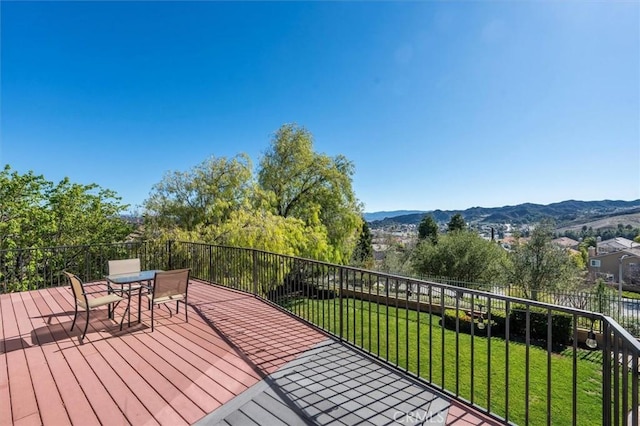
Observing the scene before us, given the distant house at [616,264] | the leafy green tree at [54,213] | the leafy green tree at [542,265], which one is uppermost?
the leafy green tree at [54,213]

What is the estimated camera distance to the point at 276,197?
15445mm

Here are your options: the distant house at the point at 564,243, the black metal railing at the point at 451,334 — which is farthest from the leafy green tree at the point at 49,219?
the distant house at the point at 564,243

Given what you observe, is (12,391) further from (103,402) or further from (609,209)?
(609,209)

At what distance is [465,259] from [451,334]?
40.6 ft

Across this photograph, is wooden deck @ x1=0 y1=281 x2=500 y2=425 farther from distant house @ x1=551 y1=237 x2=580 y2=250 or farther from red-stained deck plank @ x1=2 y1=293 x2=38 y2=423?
distant house @ x1=551 y1=237 x2=580 y2=250

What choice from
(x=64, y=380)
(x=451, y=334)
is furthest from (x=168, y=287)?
(x=451, y=334)

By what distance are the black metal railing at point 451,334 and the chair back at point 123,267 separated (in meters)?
1.72

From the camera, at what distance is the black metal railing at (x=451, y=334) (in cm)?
234

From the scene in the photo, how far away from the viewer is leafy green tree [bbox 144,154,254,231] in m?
13.6

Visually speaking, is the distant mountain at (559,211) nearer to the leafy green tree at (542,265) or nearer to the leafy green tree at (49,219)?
the leafy green tree at (542,265)

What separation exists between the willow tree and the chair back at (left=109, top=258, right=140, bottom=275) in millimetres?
10452

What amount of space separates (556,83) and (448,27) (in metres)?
5.48

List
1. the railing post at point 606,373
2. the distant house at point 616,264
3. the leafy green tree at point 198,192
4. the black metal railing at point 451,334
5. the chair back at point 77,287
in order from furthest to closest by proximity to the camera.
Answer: the distant house at point 616,264 → the leafy green tree at point 198,192 → the chair back at point 77,287 → the black metal railing at point 451,334 → the railing post at point 606,373

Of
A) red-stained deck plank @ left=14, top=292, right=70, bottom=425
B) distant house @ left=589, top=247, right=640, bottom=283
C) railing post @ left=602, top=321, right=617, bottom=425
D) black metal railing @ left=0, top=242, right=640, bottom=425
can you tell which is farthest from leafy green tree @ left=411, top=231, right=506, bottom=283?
distant house @ left=589, top=247, right=640, bottom=283
